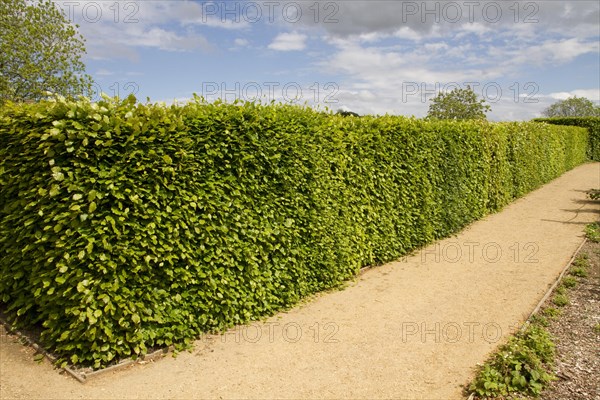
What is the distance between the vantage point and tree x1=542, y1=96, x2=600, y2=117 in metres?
76.2

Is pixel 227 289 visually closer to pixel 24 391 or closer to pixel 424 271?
pixel 24 391

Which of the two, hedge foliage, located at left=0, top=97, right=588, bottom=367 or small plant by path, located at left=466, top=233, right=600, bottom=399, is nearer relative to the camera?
small plant by path, located at left=466, top=233, right=600, bottom=399

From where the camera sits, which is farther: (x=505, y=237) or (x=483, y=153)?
(x=483, y=153)

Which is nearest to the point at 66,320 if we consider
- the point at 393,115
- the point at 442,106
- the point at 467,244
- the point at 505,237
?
the point at 393,115

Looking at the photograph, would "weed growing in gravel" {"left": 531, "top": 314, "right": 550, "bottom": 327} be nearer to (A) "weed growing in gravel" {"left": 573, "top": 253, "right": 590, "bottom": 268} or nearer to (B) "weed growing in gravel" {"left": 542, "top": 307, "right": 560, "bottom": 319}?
(B) "weed growing in gravel" {"left": 542, "top": 307, "right": 560, "bottom": 319}

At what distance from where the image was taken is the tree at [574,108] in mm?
76219

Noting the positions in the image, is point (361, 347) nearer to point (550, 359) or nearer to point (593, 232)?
point (550, 359)

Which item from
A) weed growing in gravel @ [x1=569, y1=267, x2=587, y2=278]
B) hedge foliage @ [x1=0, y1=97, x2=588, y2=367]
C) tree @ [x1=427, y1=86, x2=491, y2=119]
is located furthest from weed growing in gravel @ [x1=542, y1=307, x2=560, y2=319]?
tree @ [x1=427, y1=86, x2=491, y2=119]

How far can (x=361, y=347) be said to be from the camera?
18.0 ft

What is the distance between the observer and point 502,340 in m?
5.64

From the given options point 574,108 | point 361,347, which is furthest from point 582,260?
point 574,108

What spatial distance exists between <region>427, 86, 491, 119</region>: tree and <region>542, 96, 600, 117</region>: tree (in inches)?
1832

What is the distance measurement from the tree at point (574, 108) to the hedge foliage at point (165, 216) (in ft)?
270

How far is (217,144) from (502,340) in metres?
4.30
